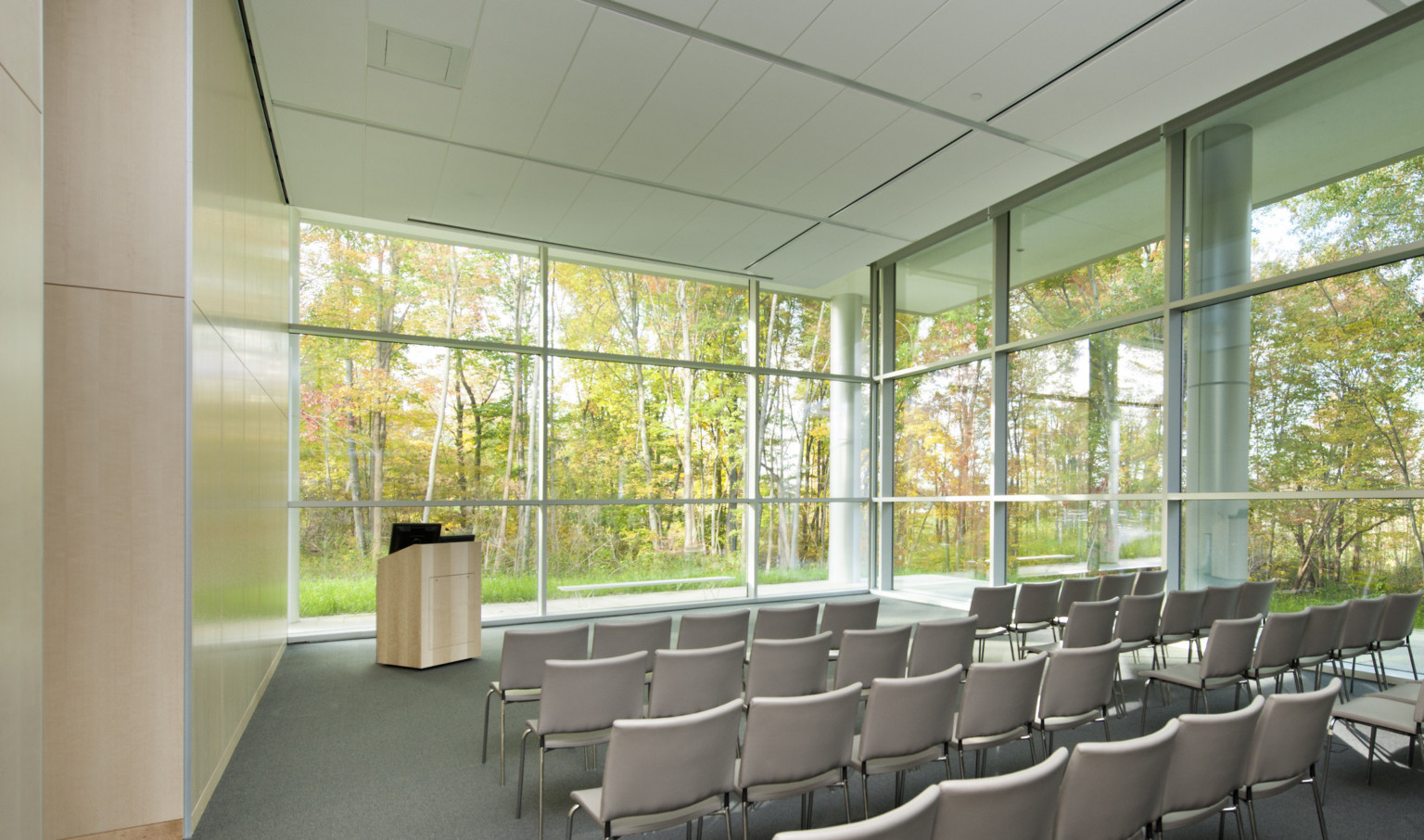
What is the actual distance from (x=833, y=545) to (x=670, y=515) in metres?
2.71

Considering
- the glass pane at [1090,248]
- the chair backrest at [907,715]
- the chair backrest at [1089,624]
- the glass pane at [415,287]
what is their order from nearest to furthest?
the chair backrest at [907,715]
the chair backrest at [1089,624]
the glass pane at [1090,248]
the glass pane at [415,287]

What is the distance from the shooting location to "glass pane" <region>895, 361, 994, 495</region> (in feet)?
30.2

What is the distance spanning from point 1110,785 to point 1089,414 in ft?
21.0

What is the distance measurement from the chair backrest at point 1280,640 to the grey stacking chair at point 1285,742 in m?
1.52

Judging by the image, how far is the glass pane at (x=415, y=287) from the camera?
791 cm

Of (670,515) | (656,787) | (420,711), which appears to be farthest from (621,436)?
(656,787)

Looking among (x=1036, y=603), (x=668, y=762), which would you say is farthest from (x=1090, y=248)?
(x=668, y=762)

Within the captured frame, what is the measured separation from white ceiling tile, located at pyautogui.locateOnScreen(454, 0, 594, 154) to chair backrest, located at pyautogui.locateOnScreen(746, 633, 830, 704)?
391 cm

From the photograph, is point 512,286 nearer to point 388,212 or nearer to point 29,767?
point 388,212

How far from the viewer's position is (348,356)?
793 centimetres

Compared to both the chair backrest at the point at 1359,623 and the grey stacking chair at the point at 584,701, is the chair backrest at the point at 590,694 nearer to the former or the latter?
the grey stacking chair at the point at 584,701

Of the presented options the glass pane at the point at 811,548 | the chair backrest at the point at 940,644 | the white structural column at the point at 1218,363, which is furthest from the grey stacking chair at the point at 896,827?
the glass pane at the point at 811,548

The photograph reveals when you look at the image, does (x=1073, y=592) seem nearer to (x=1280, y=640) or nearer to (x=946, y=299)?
(x=1280, y=640)

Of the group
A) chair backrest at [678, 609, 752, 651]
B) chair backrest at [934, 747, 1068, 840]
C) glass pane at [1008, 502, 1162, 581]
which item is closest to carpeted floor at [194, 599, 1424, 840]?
chair backrest at [678, 609, 752, 651]
